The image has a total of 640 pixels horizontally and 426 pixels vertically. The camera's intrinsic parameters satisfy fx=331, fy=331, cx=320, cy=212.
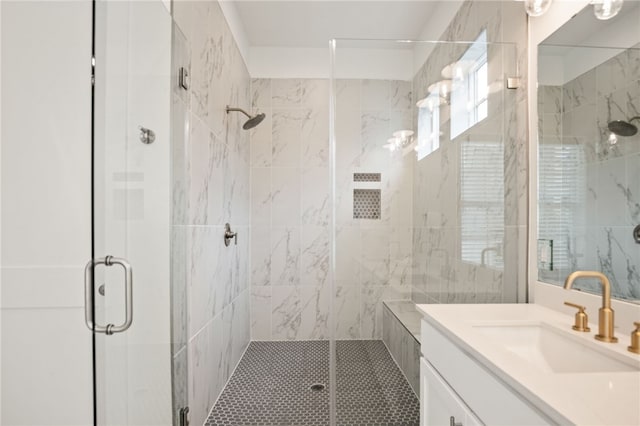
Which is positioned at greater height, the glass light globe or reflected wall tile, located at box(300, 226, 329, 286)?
the glass light globe

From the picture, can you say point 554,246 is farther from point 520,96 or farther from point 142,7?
point 142,7

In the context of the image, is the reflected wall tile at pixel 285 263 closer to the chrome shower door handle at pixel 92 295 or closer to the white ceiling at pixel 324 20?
the white ceiling at pixel 324 20

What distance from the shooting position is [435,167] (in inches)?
68.7

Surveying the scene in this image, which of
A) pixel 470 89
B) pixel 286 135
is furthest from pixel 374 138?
pixel 286 135

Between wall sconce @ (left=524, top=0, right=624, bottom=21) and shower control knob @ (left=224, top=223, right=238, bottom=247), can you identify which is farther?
shower control knob @ (left=224, top=223, right=238, bottom=247)

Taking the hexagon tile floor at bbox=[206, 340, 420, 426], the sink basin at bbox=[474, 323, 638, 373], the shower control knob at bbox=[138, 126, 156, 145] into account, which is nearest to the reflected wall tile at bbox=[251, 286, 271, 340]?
the hexagon tile floor at bbox=[206, 340, 420, 426]

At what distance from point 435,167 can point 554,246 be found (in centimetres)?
64

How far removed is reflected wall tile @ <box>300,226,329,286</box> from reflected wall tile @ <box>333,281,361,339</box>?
1.36 metres

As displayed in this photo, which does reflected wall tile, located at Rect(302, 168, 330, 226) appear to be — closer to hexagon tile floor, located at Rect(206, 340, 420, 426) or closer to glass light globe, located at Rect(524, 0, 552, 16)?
hexagon tile floor, located at Rect(206, 340, 420, 426)

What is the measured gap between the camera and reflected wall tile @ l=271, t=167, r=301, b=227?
3244 millimetres

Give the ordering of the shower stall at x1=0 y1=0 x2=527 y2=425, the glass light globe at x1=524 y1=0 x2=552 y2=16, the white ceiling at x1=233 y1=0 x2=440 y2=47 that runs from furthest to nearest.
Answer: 1. the white ceiling at x1=233 y1=0 x2=440 y2=47
2. the glass light globe at x1=524 y1=0 x2=552 y2=16
3. the shower stall at x1=0 y1=0 x2=527 y2=425

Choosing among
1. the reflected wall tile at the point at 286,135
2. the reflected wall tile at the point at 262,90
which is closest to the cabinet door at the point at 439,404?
the reflected wall tile at the point at 286,135

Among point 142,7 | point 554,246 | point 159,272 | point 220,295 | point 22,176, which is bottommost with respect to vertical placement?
point 220,295

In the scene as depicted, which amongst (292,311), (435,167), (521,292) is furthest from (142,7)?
(292,311)
